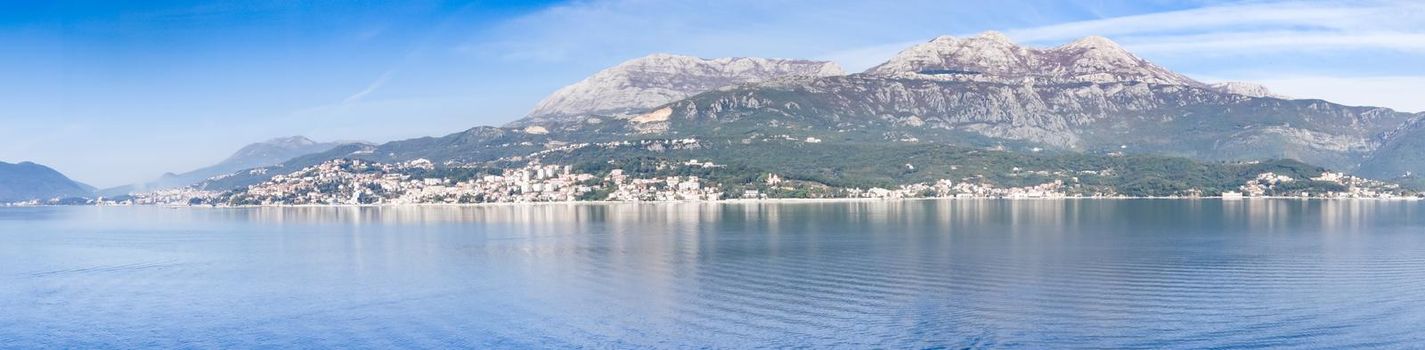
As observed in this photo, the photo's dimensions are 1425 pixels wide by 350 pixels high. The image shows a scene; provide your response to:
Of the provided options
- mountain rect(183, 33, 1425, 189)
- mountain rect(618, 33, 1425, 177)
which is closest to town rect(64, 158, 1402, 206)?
mountain rect(183, 33, 1425, 189)

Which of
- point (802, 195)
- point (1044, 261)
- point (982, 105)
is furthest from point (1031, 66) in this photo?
point (1044, 261)

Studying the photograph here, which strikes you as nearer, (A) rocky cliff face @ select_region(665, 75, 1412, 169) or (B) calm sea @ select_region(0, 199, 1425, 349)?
(B) calm sea @ select_region(0, 199, 1425, 349)

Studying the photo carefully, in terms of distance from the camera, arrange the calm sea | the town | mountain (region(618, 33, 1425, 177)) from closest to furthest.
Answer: the calm sea
the town
mountain (region(618, 33, 1425, 177))

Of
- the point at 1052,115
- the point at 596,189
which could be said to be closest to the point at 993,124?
the point at 1052,115

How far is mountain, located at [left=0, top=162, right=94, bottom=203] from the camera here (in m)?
170

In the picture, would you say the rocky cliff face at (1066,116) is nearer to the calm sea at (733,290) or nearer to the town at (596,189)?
the town at (596,189)

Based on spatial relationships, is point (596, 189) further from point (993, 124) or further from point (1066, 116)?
point (1066, 116)

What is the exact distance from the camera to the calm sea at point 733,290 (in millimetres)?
20891

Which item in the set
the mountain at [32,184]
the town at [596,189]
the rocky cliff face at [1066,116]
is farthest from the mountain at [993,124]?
the mountain at [32,184]

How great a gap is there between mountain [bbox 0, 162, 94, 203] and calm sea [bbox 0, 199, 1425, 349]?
139 m

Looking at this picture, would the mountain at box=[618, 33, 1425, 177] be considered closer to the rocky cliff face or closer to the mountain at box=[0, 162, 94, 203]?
the rocky cliff face

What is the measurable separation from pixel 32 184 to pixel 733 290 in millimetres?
185739

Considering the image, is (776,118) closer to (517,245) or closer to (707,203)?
(707,203)

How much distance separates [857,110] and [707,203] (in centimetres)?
7536
